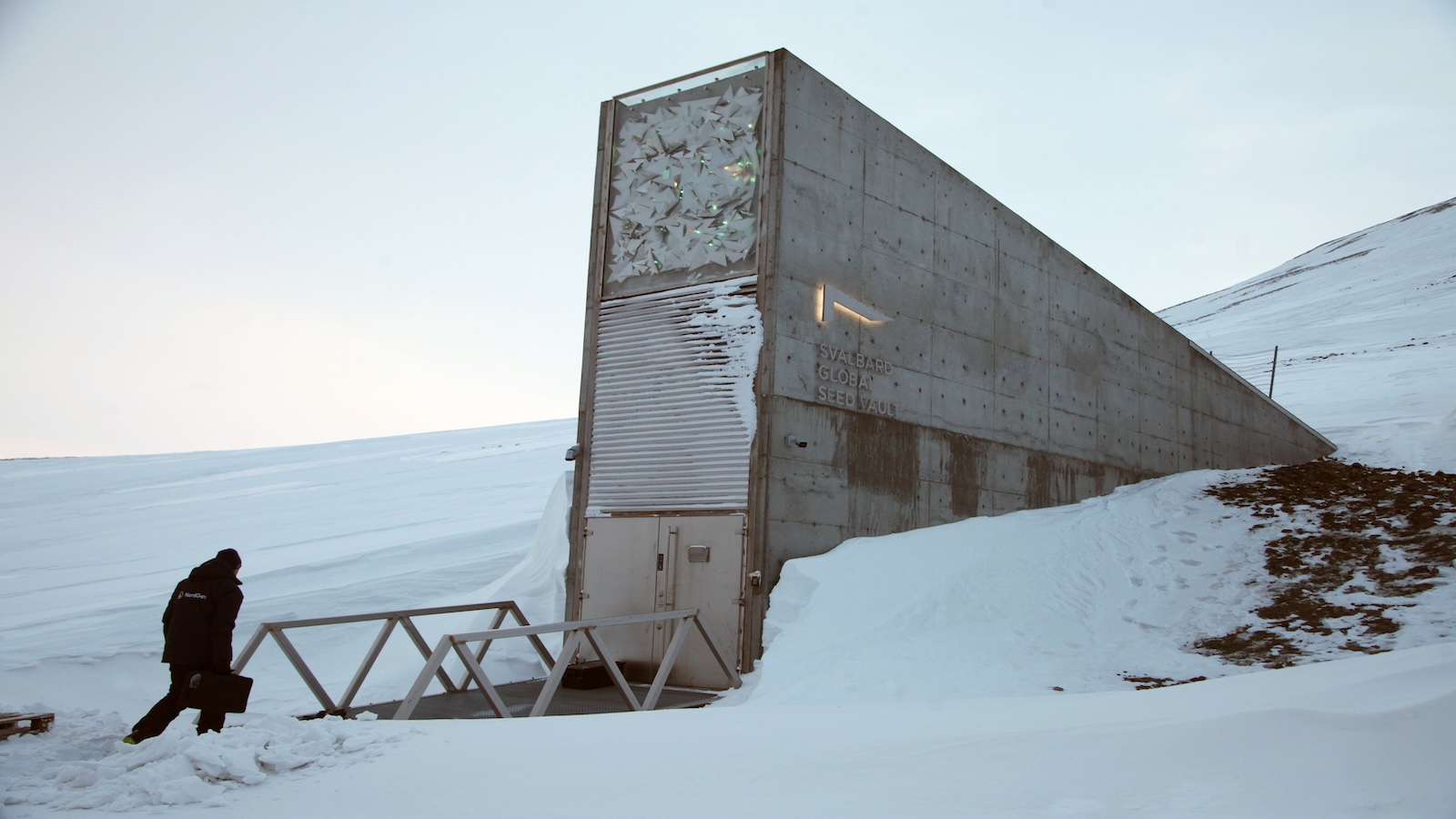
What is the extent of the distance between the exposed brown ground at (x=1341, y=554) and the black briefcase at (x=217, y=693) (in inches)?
299

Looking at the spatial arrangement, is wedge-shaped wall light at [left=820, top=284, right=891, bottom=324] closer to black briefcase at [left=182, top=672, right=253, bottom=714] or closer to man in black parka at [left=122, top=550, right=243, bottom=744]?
man in black parka at [left=122, top=550, right=243, bottom=744]

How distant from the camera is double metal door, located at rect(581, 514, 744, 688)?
961 centimetres

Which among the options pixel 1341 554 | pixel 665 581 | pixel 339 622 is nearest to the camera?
pixel 339 622

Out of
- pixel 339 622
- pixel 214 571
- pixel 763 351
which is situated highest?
pixel 763 351

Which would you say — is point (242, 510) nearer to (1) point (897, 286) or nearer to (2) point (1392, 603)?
(1) point (897, 286)

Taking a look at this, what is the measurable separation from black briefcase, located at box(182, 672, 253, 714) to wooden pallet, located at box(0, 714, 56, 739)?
146 cm

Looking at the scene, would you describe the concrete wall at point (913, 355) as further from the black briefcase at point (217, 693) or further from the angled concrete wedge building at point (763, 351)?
the black briefcase at point (217, 693)

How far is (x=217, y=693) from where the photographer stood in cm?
632

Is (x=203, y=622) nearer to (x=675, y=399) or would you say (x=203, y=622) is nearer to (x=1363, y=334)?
(x=675, y=399)

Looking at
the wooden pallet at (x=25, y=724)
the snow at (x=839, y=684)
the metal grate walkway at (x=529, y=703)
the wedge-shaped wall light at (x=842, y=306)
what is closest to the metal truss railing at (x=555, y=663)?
the metal grate walkway at (x=529, y=703)

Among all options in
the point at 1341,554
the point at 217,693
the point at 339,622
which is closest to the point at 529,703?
the point at 339,622

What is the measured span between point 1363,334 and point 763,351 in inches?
1483

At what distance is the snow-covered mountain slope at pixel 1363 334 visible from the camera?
20.3 metres

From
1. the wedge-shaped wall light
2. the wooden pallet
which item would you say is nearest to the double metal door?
the wedge-shaped wall light
